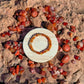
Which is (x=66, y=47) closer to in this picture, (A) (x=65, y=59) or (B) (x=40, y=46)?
(A) (x=65, y=59)

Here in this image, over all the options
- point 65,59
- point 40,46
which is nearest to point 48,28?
point 40,46

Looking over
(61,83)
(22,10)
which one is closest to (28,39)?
(22,10)

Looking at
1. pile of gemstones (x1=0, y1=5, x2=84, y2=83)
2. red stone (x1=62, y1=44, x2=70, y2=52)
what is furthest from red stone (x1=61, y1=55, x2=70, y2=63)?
red stone (x1=62, y1=44, x2=70, y2=52)

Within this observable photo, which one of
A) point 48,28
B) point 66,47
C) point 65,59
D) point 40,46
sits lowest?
point 65,59

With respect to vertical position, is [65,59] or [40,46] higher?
[40,46]

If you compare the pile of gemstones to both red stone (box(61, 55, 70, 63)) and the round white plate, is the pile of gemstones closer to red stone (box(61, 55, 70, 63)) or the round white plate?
red stone (box(61, 55, 70, 63))

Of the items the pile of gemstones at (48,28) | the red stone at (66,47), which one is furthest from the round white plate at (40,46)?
the red stone at (66,47)

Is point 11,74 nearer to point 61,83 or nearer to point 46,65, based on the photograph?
point 46,65
